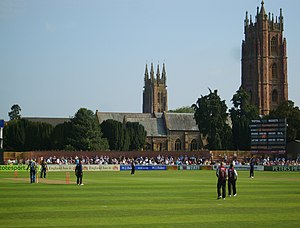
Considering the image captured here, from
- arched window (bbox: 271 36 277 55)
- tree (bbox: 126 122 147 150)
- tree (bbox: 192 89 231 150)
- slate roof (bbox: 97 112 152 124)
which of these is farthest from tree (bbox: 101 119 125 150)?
arched window (bbox: 271 36 277 55)

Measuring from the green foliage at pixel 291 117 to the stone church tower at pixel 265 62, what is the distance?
104ft

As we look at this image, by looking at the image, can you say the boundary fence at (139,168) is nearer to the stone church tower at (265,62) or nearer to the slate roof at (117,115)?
the slate roof at (117,115)

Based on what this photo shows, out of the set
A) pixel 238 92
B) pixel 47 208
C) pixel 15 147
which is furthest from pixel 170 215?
pixel 238 92

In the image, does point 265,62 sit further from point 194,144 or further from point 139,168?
point 139,168

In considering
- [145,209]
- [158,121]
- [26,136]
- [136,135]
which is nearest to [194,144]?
[158,121]

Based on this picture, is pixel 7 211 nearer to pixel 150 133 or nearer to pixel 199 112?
pixel 199 112

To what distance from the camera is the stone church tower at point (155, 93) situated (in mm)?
185750

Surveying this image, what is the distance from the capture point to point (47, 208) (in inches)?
944

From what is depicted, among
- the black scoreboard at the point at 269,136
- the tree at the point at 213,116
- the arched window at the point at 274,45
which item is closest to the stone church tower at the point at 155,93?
the arched window at the point at 274,45

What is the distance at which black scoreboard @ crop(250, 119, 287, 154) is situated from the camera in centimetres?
8169

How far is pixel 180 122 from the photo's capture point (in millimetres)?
138250

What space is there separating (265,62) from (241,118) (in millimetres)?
38049

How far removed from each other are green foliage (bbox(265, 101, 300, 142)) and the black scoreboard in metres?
28.3

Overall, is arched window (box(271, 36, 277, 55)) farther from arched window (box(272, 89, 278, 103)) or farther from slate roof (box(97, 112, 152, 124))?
slate roof (box(97, 112, 152, 124))
